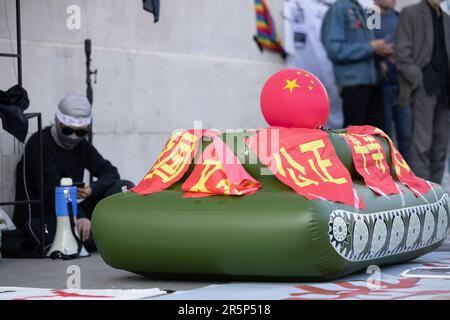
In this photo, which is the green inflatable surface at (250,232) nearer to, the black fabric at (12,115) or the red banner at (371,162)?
the red banner at (371,162)

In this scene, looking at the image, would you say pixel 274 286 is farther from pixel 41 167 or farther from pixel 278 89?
pixel 41 167

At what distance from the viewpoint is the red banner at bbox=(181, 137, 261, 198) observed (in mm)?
5992

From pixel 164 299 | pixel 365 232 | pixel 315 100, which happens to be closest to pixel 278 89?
pixel 315 100

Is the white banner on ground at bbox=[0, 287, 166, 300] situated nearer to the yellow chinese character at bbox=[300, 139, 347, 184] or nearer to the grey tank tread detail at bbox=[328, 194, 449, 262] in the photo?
the grey tank tread detail at bbox=[328, 194, 449, 262]

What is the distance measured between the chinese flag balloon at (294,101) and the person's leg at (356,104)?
14.4 ft

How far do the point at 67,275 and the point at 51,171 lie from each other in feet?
4.45

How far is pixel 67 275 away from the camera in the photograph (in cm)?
657

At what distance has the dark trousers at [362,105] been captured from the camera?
10820 mm

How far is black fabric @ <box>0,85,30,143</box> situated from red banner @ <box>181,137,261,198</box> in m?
1.58

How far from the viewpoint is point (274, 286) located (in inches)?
229

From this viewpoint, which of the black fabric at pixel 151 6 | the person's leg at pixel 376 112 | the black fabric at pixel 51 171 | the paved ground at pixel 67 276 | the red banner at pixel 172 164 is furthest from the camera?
the person's leg at pixel 376 112

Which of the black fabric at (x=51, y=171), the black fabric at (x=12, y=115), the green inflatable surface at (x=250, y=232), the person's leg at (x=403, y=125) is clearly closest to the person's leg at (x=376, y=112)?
the person's leg at (x=403, y=125)

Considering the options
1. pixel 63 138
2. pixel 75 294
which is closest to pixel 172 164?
pixel 75 294
